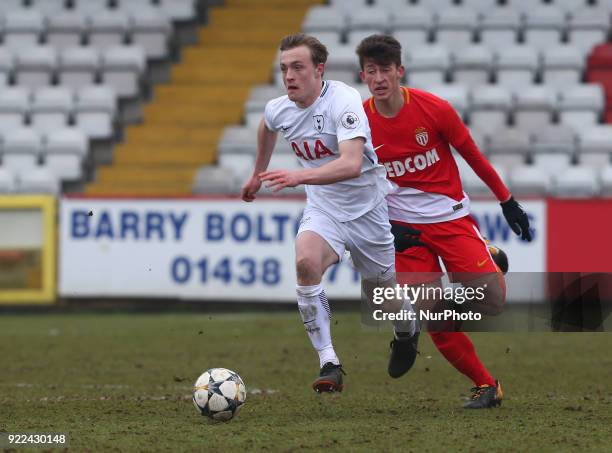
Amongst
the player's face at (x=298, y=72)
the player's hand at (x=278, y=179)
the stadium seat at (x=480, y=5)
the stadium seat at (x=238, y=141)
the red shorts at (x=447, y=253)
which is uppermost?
the stadium seat at (x=480, y=5)

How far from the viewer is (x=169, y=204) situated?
13773 mm

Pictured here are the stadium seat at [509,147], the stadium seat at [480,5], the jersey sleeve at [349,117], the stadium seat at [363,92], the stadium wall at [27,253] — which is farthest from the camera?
the stadium seat at [480,5]

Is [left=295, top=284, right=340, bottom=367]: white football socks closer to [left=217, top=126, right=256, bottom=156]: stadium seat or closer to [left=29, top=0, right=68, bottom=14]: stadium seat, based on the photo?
[left=217, top=126, right=256, bottom=156]: stadium seat

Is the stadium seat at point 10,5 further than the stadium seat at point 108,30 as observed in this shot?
Yes

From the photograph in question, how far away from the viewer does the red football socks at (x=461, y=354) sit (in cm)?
713

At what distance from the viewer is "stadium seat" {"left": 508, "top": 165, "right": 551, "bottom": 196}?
46.5ft

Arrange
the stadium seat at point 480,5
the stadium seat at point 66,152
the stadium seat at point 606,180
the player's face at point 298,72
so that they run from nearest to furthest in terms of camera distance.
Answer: the player's face at point 298,72 < the stadium seat at point 606,180 < the stadium seat at point 66,152 < the stadium seat at point 480,5

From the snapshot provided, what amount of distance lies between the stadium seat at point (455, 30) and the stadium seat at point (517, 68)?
776 mm

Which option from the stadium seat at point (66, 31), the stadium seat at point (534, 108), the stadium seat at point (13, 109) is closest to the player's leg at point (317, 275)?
the stadium seat at point (534, 108)

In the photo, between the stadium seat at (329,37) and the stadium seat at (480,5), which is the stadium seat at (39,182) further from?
the stadium seat at (480,5)

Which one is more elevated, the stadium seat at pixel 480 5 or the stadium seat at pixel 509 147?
the stadium seat at pixel 480 5

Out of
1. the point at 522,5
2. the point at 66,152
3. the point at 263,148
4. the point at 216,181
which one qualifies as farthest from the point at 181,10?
the point at 263,148

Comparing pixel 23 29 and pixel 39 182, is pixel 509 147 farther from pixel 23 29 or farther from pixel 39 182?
pixel 23 29

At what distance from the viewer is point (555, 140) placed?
1536 centimetres
